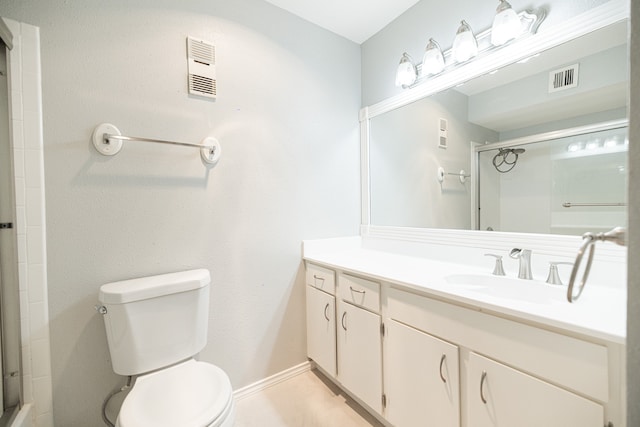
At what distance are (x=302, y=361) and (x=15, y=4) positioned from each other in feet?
7.87

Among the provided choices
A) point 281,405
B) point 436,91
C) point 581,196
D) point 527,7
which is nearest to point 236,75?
point 436,91

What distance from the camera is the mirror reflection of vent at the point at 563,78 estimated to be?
1.16m

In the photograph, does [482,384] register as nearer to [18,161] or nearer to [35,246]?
[35,246]

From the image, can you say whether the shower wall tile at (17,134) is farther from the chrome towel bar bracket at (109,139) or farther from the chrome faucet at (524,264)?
the chrome faucet at (524,264)

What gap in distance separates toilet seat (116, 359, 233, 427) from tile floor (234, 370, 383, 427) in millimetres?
538

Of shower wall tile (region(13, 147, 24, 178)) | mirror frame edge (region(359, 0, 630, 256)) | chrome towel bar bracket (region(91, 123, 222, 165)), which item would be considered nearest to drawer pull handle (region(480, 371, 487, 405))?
mirror frame edge (region(359, 0, 630, 256))

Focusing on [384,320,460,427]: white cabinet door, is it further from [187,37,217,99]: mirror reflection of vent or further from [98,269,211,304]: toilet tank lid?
[187,37,217,99]: mirror reflection of vent

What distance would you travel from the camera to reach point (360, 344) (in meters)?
1.44

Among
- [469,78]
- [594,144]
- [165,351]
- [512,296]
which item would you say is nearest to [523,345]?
[512,296]

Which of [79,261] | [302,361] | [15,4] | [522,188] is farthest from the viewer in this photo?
[302,361]

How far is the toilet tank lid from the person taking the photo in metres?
1.15

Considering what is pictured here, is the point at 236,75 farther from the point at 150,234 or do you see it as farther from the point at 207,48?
the point at 150,234

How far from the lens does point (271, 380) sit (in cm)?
174

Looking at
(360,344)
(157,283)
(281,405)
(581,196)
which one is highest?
(581,196)
